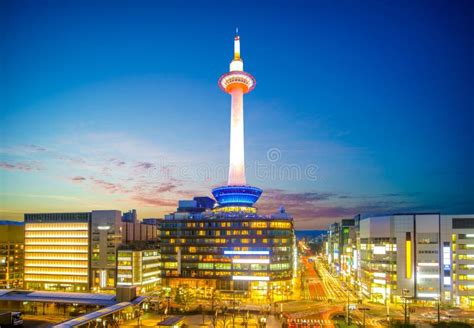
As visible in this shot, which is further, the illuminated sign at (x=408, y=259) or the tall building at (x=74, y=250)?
the tall building at (x=74, y=250)

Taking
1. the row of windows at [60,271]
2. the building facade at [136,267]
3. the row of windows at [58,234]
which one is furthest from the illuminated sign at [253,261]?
the row of windows at [58,234]

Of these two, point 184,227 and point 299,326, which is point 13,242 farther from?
point 299,326

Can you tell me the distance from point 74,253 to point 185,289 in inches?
1740

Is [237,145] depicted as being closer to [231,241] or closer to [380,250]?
[231,241]

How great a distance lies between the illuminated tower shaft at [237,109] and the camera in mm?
166000

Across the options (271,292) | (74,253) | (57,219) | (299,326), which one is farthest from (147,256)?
(299,326)

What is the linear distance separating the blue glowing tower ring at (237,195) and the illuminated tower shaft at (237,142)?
24.8 ft

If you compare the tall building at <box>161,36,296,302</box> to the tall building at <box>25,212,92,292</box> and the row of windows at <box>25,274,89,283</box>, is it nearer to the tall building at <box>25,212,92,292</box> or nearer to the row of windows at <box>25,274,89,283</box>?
the tall building at <box>25,212,92,292</box>

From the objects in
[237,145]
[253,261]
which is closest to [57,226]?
[253,261]

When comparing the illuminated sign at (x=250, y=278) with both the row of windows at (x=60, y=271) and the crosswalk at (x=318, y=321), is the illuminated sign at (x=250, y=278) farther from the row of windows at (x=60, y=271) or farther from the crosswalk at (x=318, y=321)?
the row of windows at (x=60, y=271)

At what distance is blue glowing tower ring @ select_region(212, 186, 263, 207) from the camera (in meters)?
155

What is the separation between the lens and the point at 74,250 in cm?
14050

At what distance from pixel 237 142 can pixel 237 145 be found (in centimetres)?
143

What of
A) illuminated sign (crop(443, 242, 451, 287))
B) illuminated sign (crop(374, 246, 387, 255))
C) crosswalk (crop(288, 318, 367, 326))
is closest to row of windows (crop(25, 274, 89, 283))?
crosswalk (crop(288, 318, 367, 326))
